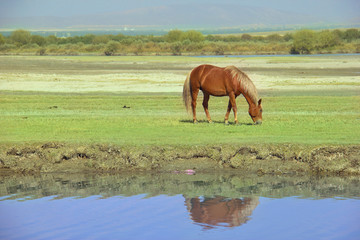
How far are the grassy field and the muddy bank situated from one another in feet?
1.88

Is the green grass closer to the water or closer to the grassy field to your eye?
the grassy field

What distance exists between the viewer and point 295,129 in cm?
1766

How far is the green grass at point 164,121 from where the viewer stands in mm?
16125

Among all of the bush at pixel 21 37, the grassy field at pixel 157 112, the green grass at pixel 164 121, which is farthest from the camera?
the bush at pixel 21 37

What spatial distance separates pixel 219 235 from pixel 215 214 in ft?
3.93

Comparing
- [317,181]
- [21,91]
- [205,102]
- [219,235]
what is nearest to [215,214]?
[219,235]

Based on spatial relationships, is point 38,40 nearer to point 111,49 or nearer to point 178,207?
point 111,49

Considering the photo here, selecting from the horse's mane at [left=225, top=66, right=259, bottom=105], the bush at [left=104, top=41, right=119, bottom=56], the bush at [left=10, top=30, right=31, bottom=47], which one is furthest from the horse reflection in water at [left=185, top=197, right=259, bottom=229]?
the bush at [left=10, top=30, right=31, bottom=47]

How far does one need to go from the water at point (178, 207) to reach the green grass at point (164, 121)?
216 cm

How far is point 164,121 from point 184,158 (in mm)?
5067

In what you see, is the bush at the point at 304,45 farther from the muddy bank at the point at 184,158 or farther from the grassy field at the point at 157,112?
the muddy bank at the point at 184,158

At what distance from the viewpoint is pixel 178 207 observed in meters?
11.6

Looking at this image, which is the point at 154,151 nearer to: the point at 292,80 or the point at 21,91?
the point at 21,91

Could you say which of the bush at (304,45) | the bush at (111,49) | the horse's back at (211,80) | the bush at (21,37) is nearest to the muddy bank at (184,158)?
the horse's back at (211,80)
